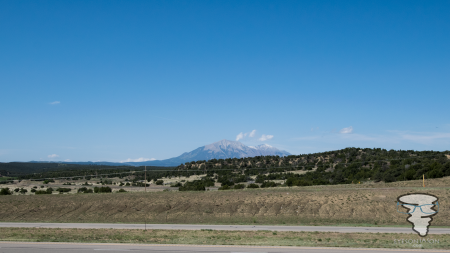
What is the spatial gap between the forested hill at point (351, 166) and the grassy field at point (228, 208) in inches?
676

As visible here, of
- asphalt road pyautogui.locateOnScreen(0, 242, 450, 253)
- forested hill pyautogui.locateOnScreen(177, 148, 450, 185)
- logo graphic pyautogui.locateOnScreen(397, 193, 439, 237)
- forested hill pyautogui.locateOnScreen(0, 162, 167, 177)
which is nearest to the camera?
logo graphic pyautogui.locateOnScreen(397, 193, 439, 237)

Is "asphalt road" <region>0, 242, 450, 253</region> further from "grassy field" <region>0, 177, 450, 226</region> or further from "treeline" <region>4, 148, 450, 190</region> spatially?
"treeline" <region>4, 148, 450, 190</region>

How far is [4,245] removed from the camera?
51.9ft

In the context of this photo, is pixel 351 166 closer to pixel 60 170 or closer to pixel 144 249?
pixel 144 249

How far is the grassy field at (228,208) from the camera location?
27.9 meters

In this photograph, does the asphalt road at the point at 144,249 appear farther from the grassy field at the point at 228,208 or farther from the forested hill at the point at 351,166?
the forested hill at the point at 351,166

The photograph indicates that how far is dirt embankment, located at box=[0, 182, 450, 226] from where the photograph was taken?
1105 inches

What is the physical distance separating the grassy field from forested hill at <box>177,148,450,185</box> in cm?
1718

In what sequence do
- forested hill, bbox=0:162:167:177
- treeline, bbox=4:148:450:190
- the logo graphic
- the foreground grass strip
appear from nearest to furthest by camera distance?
the logo graphic < the foreground grass strip < treeline, bbox=4:148:450:190 < forested hill, bbox=0:162:167:177

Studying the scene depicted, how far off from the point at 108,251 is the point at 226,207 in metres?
18.7

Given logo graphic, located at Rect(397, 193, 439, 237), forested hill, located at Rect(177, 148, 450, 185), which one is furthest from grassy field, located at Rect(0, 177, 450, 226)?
forested hill, located at Rect(177, 148, 450, 185)

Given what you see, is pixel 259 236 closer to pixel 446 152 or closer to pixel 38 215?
pixel 38 215

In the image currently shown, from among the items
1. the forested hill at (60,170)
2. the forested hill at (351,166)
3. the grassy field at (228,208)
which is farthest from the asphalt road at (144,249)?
the forested hill at (60,170)

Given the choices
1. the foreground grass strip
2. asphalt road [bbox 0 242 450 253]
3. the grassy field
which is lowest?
the grassy field
